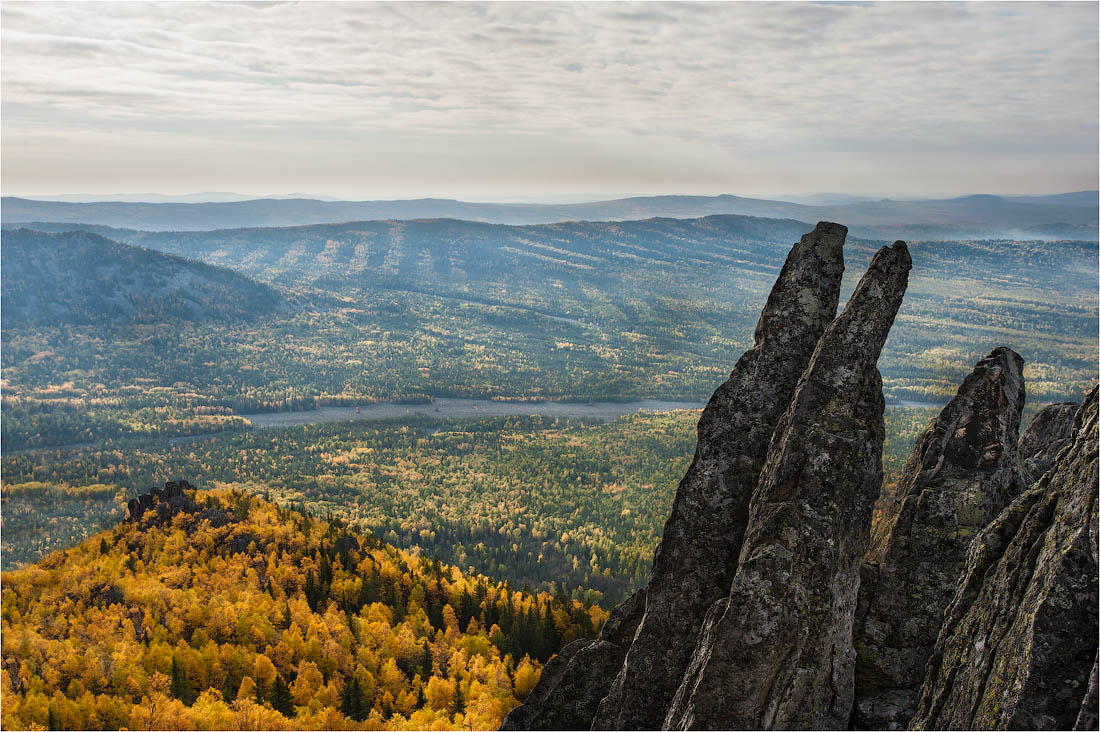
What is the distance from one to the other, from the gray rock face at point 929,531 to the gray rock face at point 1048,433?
767 centimetres

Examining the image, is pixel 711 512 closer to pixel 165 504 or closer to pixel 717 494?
pixel 717 494

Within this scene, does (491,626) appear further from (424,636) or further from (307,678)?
(307,678)

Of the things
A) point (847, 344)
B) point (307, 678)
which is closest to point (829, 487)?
point (847, 344)

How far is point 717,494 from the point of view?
99.7 ft

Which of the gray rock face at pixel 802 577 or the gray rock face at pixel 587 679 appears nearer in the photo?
the gray rock face at pixel 802 577

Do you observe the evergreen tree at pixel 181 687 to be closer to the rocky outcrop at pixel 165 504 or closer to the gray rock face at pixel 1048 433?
the rocky outcrop at pixel 165 504

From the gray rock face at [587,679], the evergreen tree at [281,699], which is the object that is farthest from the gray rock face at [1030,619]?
the evergreen tree at [281,699]

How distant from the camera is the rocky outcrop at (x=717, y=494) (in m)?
29.6

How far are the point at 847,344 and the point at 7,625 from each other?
109 meters

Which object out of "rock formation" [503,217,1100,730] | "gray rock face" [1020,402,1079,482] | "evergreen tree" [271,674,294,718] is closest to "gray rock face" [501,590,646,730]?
"rock formation" [503,217,1100,730]

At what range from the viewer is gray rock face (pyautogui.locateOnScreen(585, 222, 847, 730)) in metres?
29.5

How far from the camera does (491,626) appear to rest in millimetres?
87312

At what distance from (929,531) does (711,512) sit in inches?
369

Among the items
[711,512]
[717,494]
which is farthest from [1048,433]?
[711,512]
